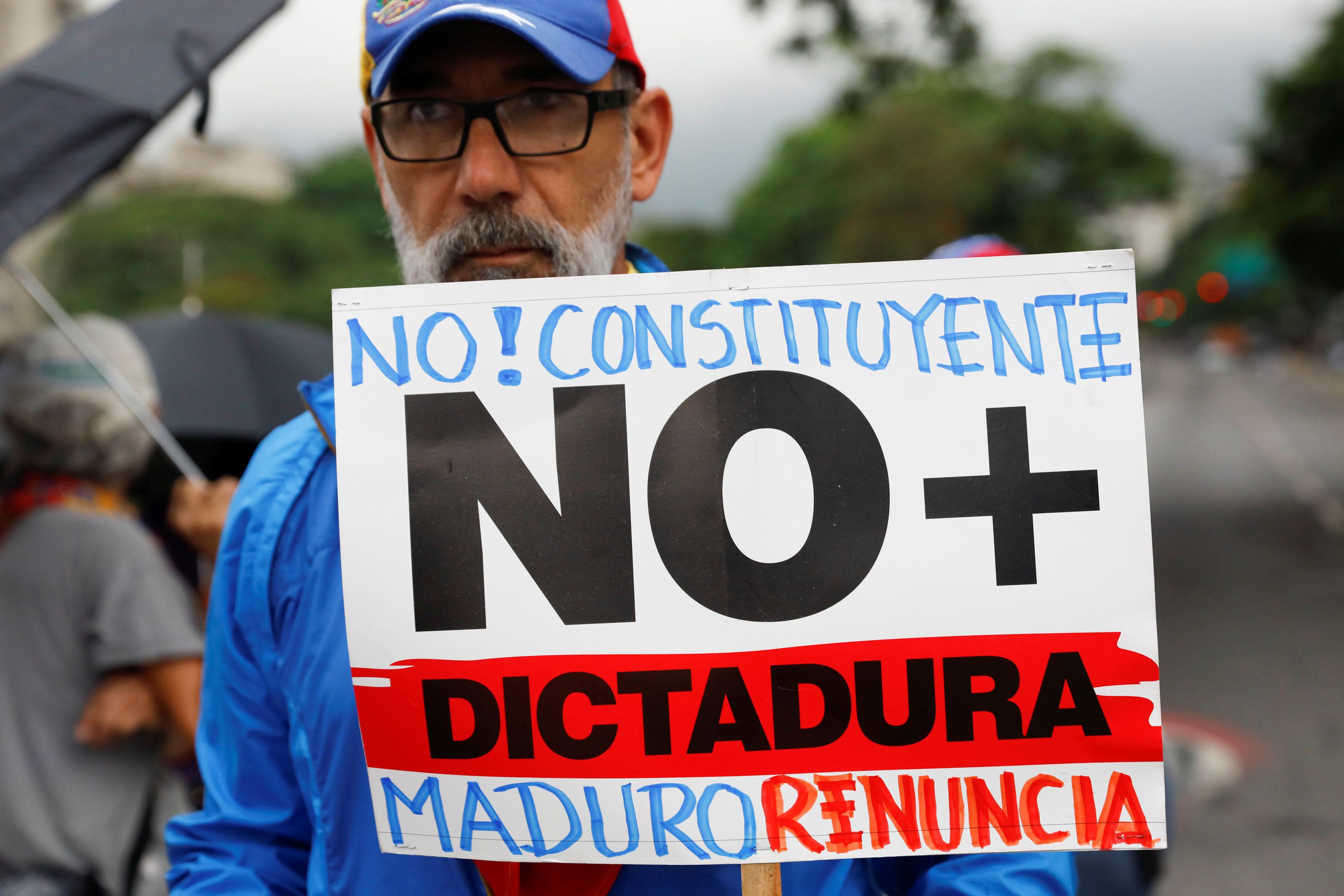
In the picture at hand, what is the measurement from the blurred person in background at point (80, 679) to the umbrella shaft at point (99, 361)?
0.21 meters

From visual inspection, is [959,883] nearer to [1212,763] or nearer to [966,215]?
[1212,763]

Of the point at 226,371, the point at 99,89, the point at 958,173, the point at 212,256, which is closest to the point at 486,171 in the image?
the point at 99,89

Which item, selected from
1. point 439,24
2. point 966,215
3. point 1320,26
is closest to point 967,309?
point 439,24

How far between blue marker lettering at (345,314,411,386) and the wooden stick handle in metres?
0.65

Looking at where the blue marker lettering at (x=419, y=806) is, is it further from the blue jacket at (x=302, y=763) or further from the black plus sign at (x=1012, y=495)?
the black plus sign at (x=1012, y=495)

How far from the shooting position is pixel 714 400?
1.30 m

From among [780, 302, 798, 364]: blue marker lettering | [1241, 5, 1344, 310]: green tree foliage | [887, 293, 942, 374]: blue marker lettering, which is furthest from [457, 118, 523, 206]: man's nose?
[1241, 5, 1344, 310]: green tree foliage

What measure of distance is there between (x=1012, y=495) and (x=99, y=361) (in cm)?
224

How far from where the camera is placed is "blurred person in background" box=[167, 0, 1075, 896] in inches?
52.5

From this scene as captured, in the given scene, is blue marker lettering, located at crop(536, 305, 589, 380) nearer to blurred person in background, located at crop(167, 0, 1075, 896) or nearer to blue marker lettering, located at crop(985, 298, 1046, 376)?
blurred person in background, located at crop(167, 0, 1075, 896)

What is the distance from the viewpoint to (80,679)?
2520 mm

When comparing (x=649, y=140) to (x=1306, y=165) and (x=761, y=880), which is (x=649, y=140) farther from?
(x=1306, y=165)

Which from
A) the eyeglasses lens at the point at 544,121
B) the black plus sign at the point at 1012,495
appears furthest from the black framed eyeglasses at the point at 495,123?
the black plus sign at the point at 1012,495

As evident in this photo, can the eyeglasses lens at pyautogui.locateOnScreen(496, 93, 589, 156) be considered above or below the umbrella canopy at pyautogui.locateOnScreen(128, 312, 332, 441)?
below
